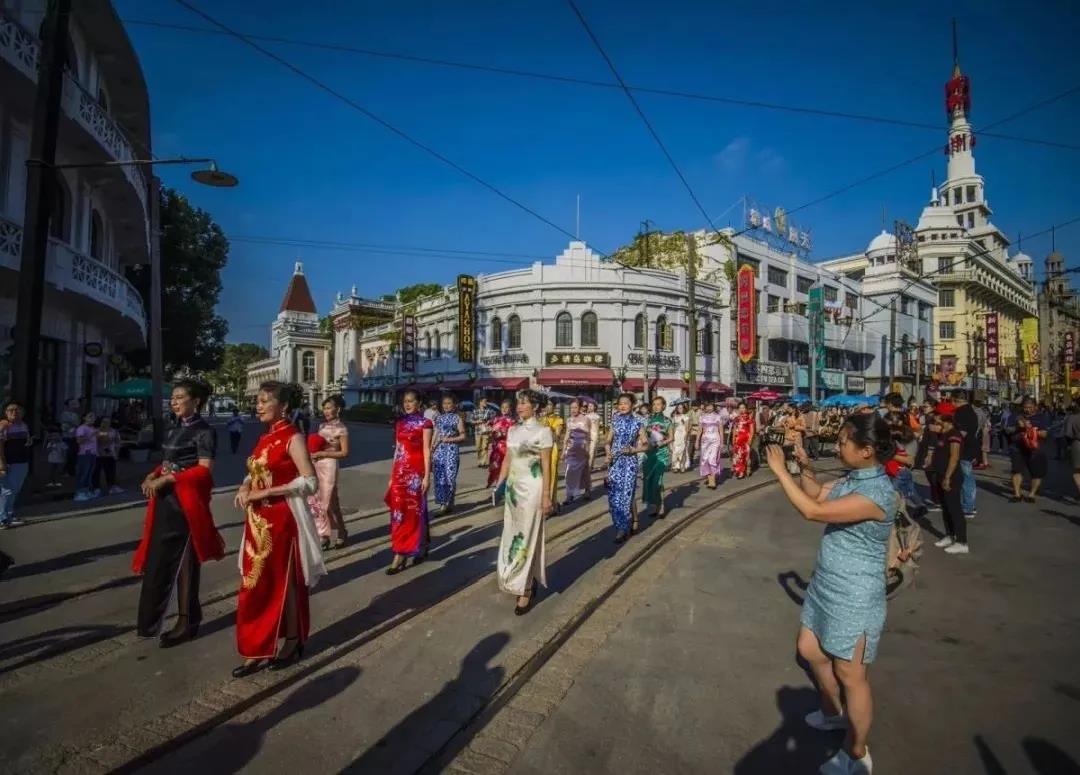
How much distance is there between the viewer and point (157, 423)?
1817 cm

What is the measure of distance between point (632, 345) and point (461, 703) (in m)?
29.5

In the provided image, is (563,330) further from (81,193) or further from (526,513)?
(526,513)

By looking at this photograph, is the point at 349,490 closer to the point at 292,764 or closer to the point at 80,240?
the point at 292,764

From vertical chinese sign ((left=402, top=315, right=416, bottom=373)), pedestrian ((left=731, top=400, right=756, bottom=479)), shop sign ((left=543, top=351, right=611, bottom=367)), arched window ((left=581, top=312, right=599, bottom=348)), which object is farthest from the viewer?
vertical chinese sign ((left=402, top=315, right=416, bottom=373))

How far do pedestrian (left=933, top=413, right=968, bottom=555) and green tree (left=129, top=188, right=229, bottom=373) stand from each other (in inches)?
1307

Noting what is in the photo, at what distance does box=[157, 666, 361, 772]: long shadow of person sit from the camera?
283 centimetres

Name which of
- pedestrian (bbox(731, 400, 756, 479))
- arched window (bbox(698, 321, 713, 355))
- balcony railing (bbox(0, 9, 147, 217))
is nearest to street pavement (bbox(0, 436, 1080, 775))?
pedestrian (bbox(731, 400, 756, 479))

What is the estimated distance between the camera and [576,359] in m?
31.6

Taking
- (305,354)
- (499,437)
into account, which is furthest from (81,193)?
(305,354)

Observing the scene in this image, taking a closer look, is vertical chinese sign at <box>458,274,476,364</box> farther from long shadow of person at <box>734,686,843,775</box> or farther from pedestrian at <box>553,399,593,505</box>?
long shadow of person at <box>734,686,843,775</box>

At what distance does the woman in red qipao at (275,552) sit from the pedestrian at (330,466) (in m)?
2.33

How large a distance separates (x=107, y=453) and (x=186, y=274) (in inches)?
995

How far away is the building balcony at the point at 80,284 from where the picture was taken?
37.5 feet

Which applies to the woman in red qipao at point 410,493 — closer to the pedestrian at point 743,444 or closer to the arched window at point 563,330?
the pedestrian at point 743,444
